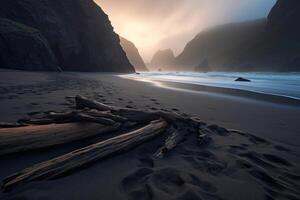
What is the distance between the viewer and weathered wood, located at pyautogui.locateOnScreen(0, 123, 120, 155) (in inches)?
98.7

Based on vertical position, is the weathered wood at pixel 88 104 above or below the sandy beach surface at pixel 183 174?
above

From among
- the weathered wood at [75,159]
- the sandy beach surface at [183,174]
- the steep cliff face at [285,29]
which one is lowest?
the sandy beach surface at [183,174]

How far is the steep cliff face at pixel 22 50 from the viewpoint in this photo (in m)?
22.8

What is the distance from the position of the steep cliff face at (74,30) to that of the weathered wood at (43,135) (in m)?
36.9

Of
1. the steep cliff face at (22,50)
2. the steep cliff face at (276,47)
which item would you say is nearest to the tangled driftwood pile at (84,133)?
the steep cliff face at (22,50)

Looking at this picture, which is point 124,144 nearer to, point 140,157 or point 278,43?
point 140,157

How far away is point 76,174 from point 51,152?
0.69 metres

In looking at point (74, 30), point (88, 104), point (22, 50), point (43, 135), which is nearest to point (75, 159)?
point (43, 135)

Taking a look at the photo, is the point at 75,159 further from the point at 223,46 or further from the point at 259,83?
the point at 223,46

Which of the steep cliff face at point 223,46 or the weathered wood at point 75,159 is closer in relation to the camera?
the weathered wood at point 75,159

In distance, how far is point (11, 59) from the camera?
76.2 feet

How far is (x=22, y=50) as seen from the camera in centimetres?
2438

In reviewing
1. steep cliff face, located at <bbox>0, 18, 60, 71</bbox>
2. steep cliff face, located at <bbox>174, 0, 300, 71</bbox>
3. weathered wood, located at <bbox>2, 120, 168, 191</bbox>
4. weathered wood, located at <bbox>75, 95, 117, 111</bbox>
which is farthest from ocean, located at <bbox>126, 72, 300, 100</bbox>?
steep cliff face, located at <bbox>174, 0, 300, 71</bbox>

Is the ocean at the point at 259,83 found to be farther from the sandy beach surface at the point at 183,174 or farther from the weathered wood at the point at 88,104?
the weathered wood at the point at 88,104
